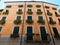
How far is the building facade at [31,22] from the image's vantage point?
12.9 metres

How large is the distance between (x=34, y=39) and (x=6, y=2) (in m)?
9.35

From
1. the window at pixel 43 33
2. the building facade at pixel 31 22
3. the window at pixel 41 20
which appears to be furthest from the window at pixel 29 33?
the window at pixel 41 20

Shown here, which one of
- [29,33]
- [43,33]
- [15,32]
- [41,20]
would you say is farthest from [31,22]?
[15,32]

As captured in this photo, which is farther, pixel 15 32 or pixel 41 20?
pixel 41 20

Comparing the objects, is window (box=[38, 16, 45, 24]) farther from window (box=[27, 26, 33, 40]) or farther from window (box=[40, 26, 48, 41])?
window (box=[27, 26, 33, 40])

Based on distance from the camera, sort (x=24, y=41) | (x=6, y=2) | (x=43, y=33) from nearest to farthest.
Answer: (x=24, y=41)
(x=43, y=33)
(x=6, y=2)

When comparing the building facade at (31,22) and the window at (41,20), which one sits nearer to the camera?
the building facade at (31,22)

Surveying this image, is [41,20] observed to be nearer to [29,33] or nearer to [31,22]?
[31,22]

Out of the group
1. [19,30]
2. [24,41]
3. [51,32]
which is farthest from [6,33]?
[51,32]

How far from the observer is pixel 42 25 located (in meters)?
14.7

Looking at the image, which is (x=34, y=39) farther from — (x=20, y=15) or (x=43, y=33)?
(x=20, y=15)

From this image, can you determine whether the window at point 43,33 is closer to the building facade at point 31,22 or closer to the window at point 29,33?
the building facade at point 31,22

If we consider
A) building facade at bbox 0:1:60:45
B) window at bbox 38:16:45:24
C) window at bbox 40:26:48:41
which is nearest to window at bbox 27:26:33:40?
building facade at bbox 0:1:60:45

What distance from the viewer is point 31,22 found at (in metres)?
14.8
